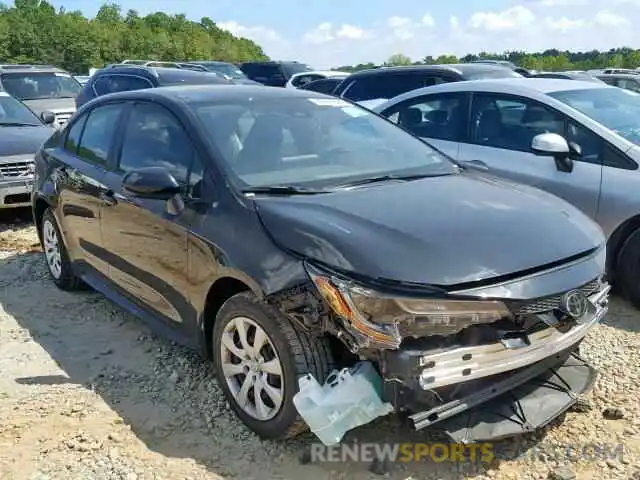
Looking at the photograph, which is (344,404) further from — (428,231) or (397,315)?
(428,231)

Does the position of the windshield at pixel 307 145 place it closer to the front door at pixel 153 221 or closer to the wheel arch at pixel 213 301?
the front door at pixel 153 221

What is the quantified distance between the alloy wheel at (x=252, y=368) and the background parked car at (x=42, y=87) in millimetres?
10914

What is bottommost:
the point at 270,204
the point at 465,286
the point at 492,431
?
the point at 492,431

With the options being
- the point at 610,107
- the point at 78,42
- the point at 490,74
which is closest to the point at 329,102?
the point at 610,107

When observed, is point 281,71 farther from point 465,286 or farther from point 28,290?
point 465,286

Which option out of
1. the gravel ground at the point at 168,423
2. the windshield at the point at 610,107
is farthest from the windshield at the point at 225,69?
the gravel ground at the point at 168,423

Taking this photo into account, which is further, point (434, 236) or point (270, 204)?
point (270, 204)

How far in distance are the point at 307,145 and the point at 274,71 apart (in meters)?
17.3

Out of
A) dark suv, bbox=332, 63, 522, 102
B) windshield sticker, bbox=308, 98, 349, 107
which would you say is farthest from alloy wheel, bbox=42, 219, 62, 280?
dark suv, bbox=332, 63, 522, 102

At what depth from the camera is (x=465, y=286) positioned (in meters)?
2.72

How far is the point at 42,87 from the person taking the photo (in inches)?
544

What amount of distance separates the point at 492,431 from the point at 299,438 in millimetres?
919

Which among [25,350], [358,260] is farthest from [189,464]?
[25,350]

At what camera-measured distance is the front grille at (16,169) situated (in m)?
7.49
